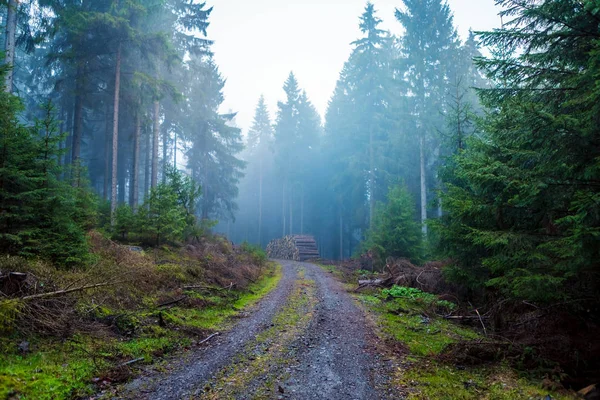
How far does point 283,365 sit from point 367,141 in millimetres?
27892

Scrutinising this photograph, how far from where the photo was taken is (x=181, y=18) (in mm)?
23000

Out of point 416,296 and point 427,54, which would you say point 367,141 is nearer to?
point 427,54

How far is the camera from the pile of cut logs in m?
30.7

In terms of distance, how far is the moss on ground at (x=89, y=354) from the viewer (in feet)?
13.1

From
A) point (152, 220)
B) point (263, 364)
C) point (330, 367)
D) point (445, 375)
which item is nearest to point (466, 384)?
point (445, 375)

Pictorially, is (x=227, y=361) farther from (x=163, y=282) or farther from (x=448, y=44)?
(x=448, y=44)

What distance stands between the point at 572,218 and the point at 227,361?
6.43 m

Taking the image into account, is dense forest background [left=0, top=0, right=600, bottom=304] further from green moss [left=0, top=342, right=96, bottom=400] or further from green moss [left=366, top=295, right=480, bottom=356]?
green moss [left=0, top=342, right=96, bottom=400]

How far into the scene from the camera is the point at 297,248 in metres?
30.8

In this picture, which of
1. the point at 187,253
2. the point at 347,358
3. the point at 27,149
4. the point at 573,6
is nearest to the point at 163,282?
the point at 187,253

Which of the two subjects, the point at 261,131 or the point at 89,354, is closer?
the point at 89,354

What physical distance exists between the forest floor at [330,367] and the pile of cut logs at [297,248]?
71.3ft

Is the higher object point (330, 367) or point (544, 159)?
point (544, 159)

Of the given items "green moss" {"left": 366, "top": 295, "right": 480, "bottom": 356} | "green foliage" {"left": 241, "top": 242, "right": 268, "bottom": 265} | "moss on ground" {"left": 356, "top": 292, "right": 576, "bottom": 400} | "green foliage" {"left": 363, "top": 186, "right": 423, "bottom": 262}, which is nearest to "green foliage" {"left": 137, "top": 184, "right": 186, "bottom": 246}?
"green foliage" {"left": 241, "top": 242, "right": 268, "bottom": 265}
